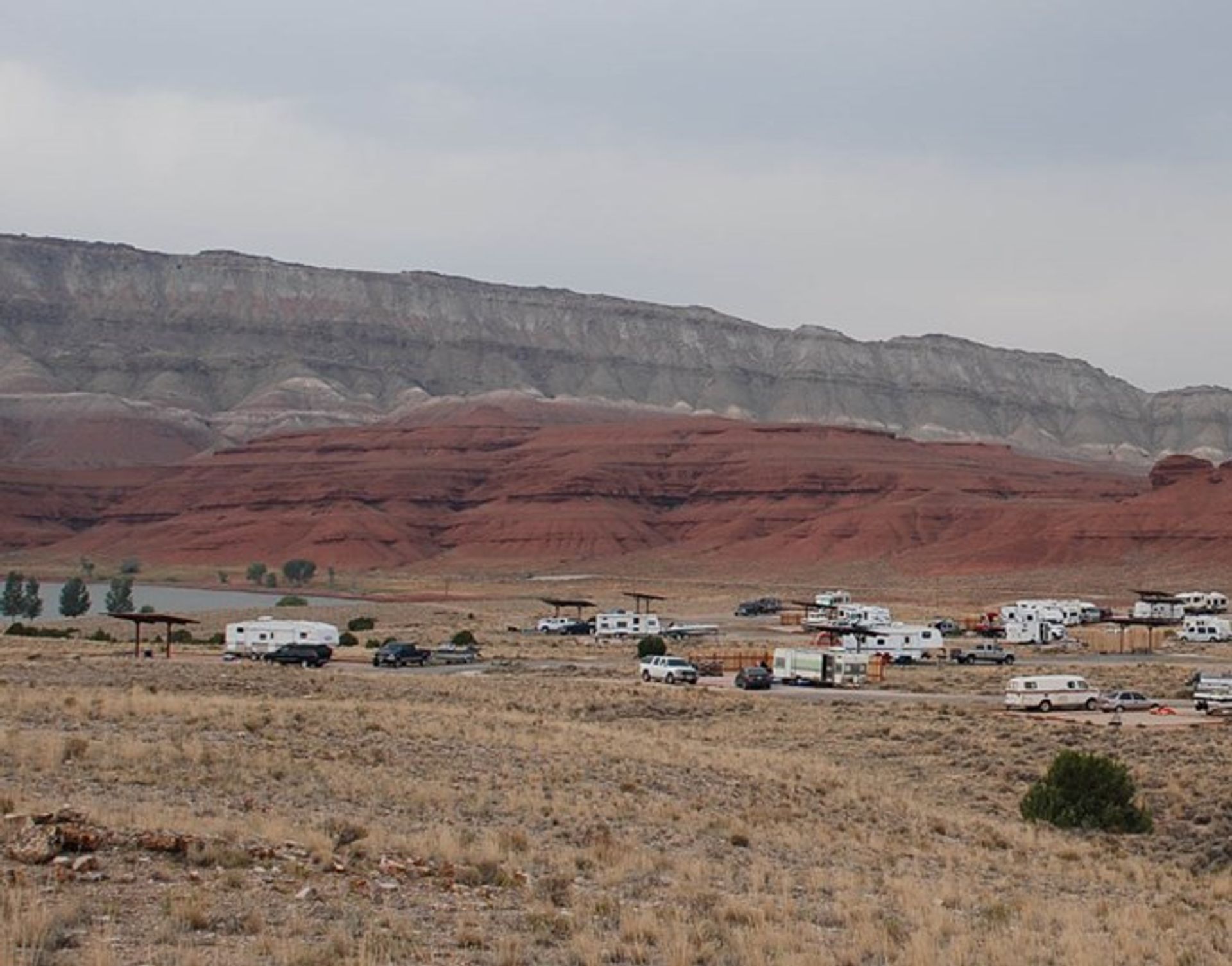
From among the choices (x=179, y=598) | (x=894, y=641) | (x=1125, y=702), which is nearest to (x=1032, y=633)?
(x=894, y=641)

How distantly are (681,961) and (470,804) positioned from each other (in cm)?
913

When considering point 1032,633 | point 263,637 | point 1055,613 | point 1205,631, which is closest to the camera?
point 263,637

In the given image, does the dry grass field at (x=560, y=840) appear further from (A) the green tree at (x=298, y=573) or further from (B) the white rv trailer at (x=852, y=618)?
(A) the green tree at (x=298, y=573)

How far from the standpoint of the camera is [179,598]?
5384 inches

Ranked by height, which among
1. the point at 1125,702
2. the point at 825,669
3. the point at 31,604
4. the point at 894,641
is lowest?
the point at 1125,702

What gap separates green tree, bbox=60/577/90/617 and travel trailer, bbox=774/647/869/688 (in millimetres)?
62273

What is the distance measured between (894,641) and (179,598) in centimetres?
8406

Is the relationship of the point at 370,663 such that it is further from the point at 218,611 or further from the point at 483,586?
the point at 483,586

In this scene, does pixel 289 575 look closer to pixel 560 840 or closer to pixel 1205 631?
pixel 1205 631

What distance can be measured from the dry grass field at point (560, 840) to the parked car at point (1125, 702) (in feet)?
20.6

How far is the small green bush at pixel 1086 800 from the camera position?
26.8 m

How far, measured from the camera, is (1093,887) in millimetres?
20203

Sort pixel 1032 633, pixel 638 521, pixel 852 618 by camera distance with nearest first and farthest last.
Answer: pixel 1032 633
pixel 852 618
pixel 638 521

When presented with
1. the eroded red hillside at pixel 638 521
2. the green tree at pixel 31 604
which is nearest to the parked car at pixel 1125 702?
the green tree at pixel 31 604
